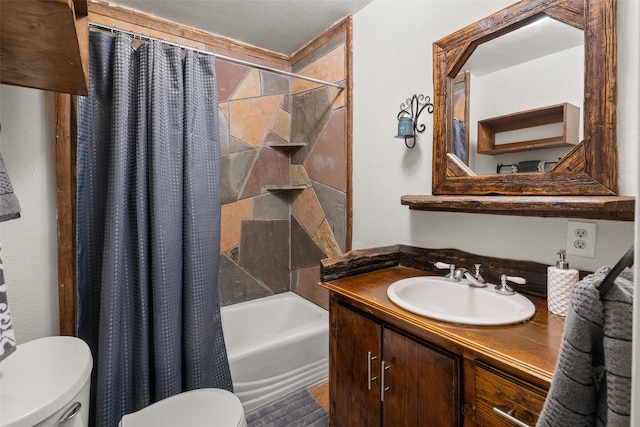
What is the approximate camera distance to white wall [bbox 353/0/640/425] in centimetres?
93

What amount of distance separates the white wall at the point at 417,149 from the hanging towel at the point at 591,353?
734 mm

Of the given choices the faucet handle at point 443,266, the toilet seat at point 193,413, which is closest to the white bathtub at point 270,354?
the toilet seat at point 193,413

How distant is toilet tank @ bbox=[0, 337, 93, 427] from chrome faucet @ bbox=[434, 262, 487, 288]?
4.59ft

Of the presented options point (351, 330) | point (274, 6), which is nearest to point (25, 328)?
point (351, 330)

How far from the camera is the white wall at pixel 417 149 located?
0.93 m

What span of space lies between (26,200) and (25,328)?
571 mm

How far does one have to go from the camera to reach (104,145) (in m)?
1.42

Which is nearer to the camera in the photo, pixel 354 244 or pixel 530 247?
pixel 530 247

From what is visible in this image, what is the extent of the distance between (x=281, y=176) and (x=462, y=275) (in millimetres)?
1700

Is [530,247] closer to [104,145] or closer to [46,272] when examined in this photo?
[104,145]

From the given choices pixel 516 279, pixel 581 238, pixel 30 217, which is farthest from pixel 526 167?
pixel 30 217

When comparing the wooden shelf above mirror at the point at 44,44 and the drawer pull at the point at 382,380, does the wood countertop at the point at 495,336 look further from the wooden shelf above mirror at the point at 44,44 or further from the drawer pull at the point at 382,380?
the wooden shelf above mirror at the point at 44,44

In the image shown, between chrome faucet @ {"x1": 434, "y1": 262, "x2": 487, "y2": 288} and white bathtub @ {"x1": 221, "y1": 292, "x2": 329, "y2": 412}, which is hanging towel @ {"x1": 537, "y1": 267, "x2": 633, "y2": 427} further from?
white bathtub @ {"x1": 221, "y1": 292, "x2": 329, "y2": 412}

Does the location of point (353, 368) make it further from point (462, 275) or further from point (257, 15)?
point (257, 15)
